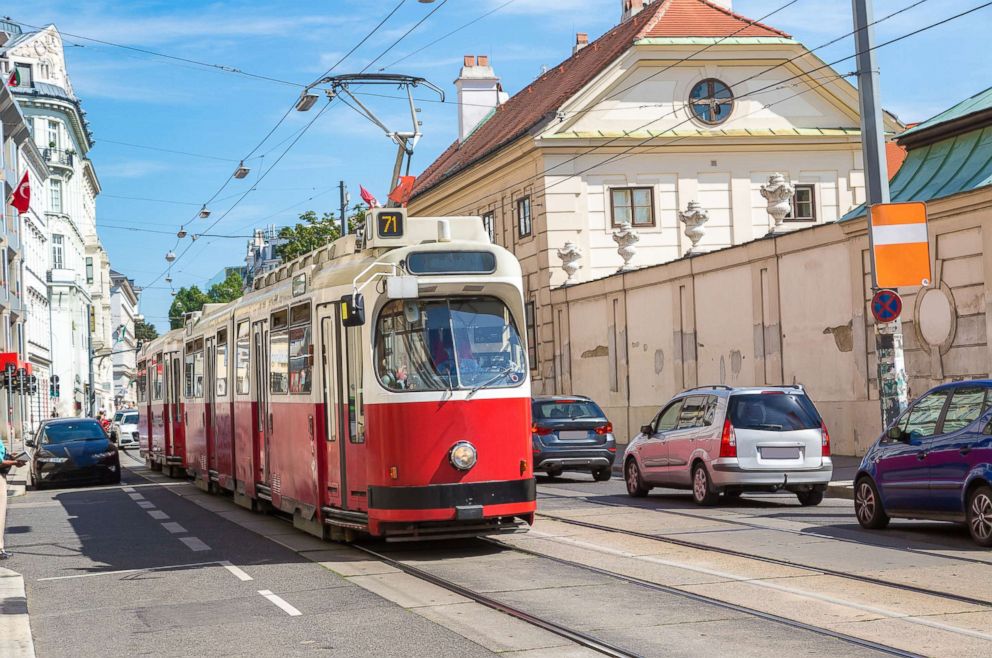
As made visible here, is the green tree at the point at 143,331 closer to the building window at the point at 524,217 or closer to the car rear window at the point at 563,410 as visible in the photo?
the building window at the point at 524,217

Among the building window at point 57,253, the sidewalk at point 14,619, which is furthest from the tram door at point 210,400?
the building window at point 57,253

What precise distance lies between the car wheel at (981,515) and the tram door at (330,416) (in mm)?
6087

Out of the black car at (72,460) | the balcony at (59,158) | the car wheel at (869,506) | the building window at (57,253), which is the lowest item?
the car wheel at (869,506)

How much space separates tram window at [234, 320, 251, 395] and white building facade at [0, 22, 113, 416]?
215 ft

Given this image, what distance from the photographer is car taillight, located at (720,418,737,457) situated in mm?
18766

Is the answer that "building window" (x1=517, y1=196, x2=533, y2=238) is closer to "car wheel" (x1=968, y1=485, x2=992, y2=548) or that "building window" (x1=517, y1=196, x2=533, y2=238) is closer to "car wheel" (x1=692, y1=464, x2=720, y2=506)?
"car wheel" (x1=692, y1=464, x2=720, y2=506)

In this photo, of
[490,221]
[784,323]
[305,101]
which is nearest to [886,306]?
[784,323]

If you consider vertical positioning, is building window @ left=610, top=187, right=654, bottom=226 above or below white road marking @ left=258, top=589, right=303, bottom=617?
above

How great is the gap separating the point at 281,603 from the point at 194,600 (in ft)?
2.84

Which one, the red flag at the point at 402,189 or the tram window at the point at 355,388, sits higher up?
the red flag at the point at 402,189

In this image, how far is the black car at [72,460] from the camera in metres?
28.6

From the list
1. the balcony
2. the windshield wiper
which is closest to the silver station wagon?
the windshield wiper

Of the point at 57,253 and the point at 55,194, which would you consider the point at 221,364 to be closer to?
the point at 57,253

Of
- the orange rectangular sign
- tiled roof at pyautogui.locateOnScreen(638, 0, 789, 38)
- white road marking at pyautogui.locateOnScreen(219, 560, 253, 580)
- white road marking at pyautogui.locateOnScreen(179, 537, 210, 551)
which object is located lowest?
white road marking at pyautogui.locateOnScreen(219, 560, 253, 580)
